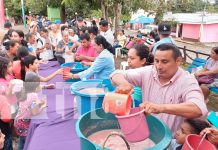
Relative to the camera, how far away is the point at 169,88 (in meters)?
1.63

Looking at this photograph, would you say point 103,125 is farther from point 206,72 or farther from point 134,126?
point 206,72

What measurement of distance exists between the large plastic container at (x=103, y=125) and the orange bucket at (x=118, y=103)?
0.22 metres

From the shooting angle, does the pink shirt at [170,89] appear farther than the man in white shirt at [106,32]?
No

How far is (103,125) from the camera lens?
1740 mm

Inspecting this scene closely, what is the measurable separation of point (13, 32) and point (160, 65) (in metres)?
3.80

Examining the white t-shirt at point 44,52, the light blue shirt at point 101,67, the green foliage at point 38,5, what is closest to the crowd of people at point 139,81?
the light blue shirt at point 101,67

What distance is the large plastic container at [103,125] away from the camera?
1.41 m

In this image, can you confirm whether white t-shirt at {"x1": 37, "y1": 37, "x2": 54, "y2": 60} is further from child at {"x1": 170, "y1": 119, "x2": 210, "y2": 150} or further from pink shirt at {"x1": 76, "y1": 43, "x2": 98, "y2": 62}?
child at {"x1": 170, "y1": 119, "x2": 210, "y2": 150}

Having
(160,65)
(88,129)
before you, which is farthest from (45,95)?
(160,65)

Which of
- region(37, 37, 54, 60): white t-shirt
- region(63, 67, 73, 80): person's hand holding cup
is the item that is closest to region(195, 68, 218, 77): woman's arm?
region(63, 67, 73, 80): person's hand holding cup

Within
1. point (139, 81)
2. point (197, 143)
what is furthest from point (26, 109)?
point (197, 143)

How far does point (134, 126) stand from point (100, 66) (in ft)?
6.00

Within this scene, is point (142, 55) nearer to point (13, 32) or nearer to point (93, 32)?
point (93, 32)

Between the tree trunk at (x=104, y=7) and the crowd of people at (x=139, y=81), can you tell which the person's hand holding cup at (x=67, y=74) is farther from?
the tree trunk at (x=104, y=7)
